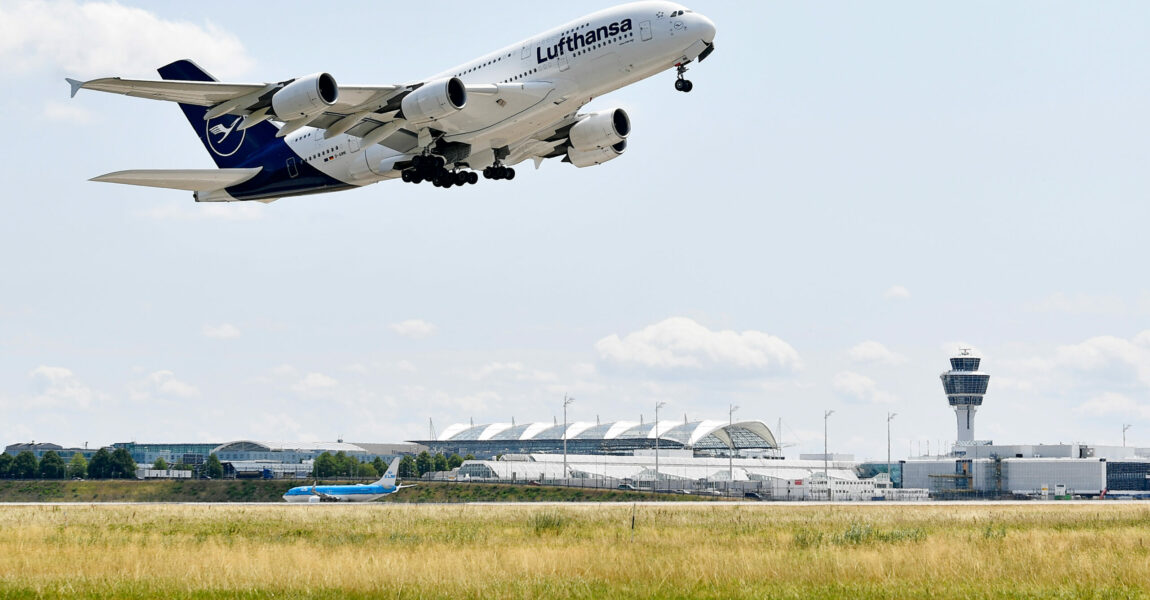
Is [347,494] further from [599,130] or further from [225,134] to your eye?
[599,130]

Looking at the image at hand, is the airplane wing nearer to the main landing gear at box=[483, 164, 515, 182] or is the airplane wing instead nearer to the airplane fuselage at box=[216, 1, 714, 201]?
the airplane fuselage at box=[216, 1, 714, 201]

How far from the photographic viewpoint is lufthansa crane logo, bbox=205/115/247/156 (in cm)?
5634

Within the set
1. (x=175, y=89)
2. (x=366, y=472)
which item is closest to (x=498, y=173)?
(x=175, y=89)

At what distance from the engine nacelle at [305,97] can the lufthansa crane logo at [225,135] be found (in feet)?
45.9

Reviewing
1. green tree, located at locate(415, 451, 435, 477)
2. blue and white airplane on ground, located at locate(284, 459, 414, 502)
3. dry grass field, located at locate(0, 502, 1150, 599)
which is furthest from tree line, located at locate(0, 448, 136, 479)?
dry grass field, located at locate(0, 502, 1150, 599)

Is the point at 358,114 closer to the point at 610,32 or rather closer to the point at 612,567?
the point at 610,32

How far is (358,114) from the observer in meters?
45.5

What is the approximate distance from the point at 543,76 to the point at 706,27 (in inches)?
240

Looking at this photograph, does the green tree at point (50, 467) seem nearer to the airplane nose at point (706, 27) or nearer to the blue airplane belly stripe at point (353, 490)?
the blue airplane belly stripe at point (353, 490)

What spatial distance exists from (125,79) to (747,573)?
1027 inches

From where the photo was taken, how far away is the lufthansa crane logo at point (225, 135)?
5634 centimetres

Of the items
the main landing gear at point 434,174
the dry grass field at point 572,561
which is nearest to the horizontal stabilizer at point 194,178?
the main landing gear at point 434,174

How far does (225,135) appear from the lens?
187ft

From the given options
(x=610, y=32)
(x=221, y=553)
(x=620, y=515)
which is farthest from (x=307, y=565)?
(x=620, y=515)
